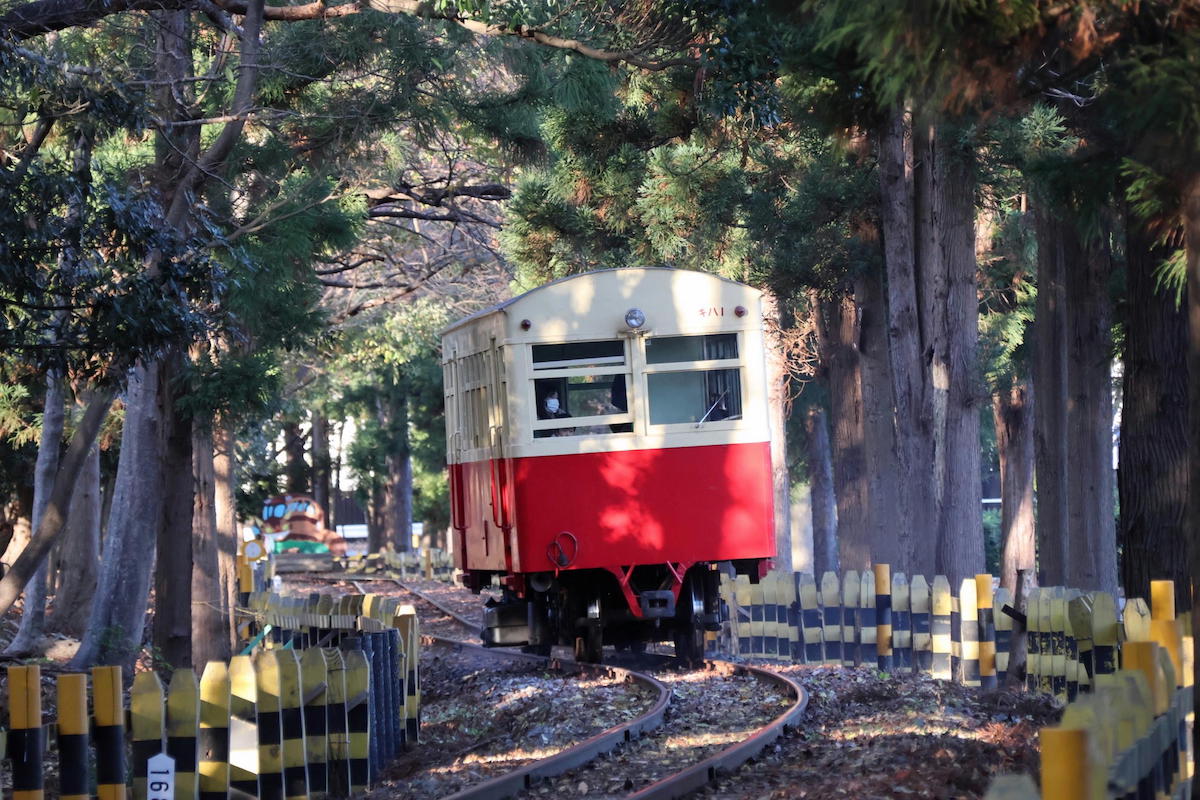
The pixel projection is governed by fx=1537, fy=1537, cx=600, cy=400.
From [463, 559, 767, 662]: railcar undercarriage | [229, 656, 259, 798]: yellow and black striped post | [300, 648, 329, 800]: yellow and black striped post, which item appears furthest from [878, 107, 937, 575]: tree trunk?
[229, 656, 259, 798]: yellow and black striped post

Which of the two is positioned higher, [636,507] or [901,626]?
[636,507]

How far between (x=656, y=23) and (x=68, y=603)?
1311 cm

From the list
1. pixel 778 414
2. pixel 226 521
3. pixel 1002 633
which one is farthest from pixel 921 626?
pixel 226 521

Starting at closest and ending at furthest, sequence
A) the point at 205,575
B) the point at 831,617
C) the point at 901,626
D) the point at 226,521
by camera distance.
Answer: the point at 901,626, the point at 831,617, the point at 205,575, the point at 226,521

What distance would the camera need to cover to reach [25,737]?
6266mm

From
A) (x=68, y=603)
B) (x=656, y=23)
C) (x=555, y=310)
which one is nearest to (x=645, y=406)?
(x=555, y=310)

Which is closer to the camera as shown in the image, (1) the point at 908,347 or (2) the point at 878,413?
(1) the point at 908,347

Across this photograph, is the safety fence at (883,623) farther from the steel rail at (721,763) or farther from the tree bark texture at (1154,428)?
the steel rail at (721,763)

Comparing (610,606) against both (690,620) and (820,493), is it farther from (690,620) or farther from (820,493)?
(820,493)

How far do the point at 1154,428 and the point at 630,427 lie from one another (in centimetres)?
452

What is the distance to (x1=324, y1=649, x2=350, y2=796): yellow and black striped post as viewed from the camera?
7.86m

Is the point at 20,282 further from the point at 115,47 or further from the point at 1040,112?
A: the point at 1040,112

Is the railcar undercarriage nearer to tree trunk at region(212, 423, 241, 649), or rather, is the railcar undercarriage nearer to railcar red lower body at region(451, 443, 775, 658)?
railcar red lower body at region(451, 443, 775, 658)

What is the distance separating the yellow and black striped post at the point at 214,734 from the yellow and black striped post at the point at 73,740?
653 millimetres
